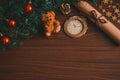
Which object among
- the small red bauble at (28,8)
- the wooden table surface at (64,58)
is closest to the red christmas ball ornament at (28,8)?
the small red bauble at (28,8)

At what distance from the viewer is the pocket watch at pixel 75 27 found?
58.6 inches

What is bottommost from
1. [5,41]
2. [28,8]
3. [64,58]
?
[64,58]

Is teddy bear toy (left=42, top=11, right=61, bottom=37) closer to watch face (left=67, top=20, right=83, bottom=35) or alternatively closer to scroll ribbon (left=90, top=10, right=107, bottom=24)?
watch face (left=67, top=20, right=83, bottom=35)

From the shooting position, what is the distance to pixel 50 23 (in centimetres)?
147

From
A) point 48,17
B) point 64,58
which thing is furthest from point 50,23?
point 64,58

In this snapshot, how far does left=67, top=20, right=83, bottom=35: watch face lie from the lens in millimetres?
1489

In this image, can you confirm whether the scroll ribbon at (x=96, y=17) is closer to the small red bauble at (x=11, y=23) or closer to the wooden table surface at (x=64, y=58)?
the wooden table surface at (x=64, y=58)

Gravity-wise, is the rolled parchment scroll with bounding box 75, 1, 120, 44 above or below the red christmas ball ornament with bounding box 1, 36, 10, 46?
above

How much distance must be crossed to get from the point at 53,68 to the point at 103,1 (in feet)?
1.22

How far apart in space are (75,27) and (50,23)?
0.11 meters

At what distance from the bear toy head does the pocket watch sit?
0.07 meters

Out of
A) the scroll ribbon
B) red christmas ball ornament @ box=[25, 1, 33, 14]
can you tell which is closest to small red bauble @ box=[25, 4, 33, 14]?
red christmas ball ornament @ box=[25, 1, 33, 14]

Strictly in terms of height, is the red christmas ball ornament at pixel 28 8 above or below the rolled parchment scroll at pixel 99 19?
above

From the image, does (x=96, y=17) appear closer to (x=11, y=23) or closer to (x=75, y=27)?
(x=75, y=27)
